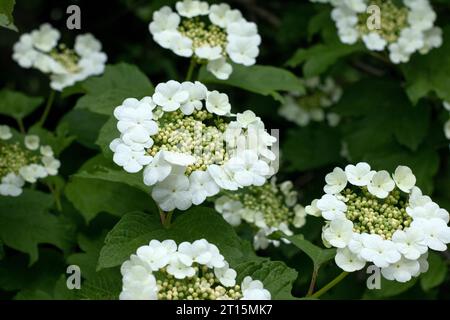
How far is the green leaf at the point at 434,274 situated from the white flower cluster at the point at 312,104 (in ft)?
4.02

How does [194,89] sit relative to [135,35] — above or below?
above

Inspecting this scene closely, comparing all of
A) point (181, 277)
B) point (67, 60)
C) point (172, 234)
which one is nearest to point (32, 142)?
point (67, 60)

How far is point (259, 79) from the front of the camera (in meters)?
3.56

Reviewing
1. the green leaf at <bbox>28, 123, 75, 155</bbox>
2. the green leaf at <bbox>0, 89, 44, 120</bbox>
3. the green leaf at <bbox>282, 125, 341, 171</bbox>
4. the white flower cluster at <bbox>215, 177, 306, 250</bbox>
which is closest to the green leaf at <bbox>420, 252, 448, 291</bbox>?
the white flower cluster at <bbox>215, 177, 306, 250</bbox>

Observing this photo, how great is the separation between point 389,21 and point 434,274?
3.92 feet

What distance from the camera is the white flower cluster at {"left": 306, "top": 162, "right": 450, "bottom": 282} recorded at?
7.74 ft

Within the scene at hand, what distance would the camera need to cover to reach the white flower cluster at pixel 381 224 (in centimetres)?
236

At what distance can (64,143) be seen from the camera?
11.9ft

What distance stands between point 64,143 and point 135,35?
2.22 metres

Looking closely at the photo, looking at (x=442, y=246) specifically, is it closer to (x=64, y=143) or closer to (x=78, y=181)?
(x=78, y=181)

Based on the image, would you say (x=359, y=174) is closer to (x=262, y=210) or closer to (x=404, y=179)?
(x=404, y=179)
